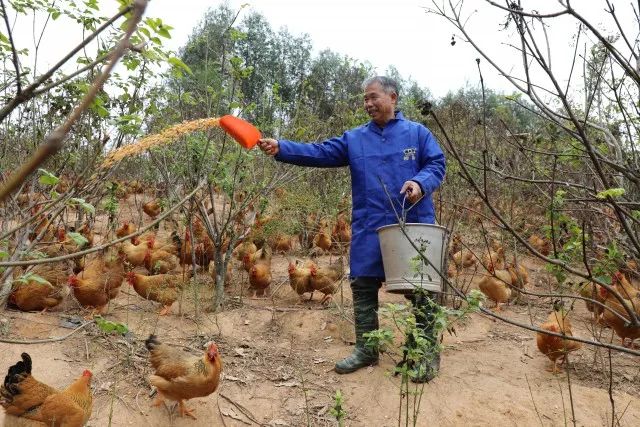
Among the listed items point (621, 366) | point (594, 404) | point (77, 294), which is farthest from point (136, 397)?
point (621, 366)

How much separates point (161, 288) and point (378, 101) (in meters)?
3.03

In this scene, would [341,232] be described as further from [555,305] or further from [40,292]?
[555,305]

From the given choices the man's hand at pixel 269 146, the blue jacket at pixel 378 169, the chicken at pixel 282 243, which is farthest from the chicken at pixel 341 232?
the man's hand at pixel 269 146

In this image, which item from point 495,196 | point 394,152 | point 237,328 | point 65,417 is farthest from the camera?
point 495,196

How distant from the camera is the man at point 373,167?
4.36m

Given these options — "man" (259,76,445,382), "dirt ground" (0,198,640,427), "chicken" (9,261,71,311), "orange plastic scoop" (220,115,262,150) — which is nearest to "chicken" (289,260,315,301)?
"dirt ground" (0,198,640,427)

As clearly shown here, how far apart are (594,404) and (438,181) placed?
2075 mm

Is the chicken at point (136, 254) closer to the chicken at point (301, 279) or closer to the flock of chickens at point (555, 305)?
the chicken at point (301, 279)

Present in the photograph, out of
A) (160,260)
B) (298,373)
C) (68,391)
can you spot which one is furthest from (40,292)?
(298,373)

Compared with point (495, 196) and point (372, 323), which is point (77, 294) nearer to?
point (372, 323)

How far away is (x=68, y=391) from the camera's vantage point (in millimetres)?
3477

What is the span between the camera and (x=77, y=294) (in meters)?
5.71

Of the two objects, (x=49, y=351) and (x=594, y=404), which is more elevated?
(x=49, y=351)

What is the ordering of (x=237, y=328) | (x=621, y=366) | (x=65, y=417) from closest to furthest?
(x=65, y=417) < (x=621, y=366) < (x=237, y=328)
